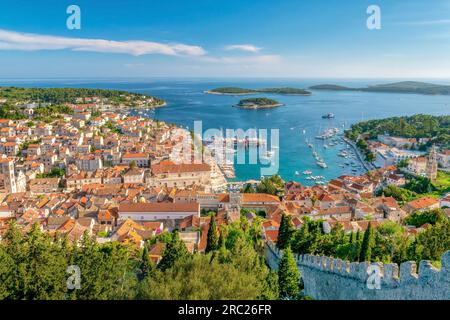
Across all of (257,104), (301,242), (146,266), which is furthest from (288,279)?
(257,104)

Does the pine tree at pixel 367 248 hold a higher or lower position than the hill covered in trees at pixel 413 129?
lower

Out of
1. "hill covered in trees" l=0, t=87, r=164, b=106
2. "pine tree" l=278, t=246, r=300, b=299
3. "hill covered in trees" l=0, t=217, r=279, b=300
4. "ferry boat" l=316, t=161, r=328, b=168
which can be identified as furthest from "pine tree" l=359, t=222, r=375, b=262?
"hill covered in trees" l=0, t=87, r=164, b=106

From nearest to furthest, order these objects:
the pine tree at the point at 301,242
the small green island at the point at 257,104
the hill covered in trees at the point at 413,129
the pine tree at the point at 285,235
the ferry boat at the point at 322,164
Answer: the pine tree at the point at 301,242, the pine tree at the point at 285,235, the ferry boat at the point at 322,164, the hill covered in trees at the point at 413,129, the small green island at the point at 257,104

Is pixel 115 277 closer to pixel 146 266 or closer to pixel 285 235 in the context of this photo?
pixel 146 266

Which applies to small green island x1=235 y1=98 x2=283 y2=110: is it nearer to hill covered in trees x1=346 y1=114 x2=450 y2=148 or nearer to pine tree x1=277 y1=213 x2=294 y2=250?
hill covered in trees x1=346 y1=114 x2=450 y2=148

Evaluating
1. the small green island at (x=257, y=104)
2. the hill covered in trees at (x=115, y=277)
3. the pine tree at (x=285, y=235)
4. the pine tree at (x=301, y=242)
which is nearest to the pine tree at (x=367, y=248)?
the pine tree at (x=301, y=242)

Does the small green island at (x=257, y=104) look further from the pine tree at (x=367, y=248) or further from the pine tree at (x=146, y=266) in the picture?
the pine tree at (x=146, y=266)

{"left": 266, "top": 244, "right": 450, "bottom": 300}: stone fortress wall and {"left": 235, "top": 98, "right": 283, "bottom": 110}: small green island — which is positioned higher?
{"left": 235, "top": 98, "right": 283, "bottom": 110}: small green island

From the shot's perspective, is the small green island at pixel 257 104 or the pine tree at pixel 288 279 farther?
the small green island at pixel 257 104
